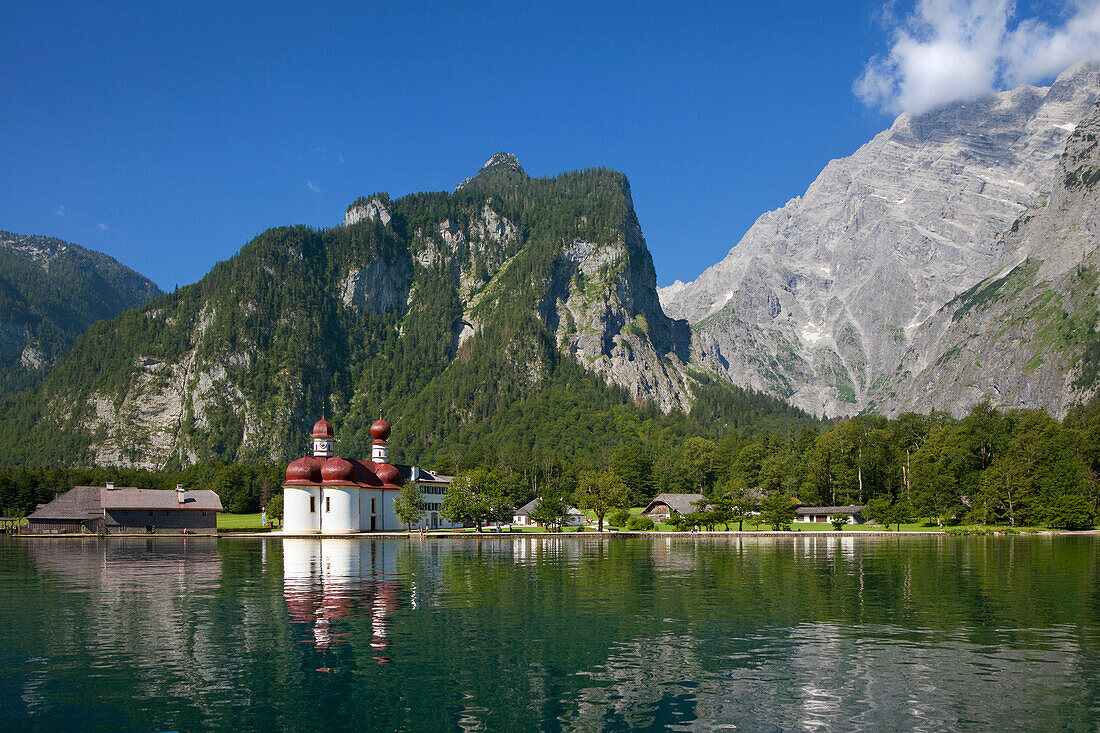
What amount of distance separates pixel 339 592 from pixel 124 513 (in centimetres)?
10619

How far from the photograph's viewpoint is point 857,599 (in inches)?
1756

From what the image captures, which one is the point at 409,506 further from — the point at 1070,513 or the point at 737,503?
the point at 1070,513

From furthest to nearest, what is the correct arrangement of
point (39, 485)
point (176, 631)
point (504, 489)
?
point (39, 485)
point (504, 489)
point (176, 631)

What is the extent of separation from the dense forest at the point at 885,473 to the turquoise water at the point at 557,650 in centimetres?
7497

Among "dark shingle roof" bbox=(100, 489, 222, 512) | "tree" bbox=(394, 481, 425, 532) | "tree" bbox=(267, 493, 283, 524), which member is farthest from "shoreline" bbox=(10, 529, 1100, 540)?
"tree" bbox=(267, 493, 283, 524)

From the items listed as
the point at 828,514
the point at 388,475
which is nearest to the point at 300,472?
the point at 388,475

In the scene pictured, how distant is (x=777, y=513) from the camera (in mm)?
135625

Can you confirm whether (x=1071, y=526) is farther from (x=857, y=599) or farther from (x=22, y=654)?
(x=22, y=654)

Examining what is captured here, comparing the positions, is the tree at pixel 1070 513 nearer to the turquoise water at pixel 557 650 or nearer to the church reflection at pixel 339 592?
the turquoise water at pixel 557 650

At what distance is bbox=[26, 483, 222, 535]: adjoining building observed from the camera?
445 ft

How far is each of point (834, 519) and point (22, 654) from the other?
132 metres

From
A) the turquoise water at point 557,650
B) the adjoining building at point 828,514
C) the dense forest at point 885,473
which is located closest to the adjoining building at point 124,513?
the dense forest at point 885,473

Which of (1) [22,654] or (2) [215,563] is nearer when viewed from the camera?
(1) [22,654]

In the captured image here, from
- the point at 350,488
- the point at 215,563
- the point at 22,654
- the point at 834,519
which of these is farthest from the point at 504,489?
the point at 22,654
